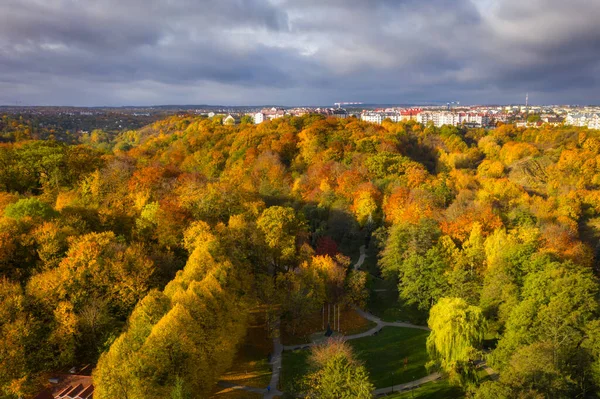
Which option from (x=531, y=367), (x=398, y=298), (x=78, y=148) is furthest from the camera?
(x=78, y=148)

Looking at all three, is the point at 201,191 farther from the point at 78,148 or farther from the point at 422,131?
the point at 422,131

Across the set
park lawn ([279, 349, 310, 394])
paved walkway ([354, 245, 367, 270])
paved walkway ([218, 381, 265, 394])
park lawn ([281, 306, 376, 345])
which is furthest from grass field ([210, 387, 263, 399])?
paved walkway ([354, 245, 367, 270])

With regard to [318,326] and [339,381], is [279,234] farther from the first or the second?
[339,381]

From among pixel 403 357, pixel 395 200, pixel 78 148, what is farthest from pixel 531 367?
pixel 78 148

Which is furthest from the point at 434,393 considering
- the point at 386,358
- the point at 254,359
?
the point at 254,359

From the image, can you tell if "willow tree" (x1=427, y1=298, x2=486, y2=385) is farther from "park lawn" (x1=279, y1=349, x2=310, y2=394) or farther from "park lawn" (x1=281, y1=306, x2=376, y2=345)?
"park lawn" (x1=279, y1=349, x2=310, y2=394)

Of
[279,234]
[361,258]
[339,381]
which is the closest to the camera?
[339,381]
